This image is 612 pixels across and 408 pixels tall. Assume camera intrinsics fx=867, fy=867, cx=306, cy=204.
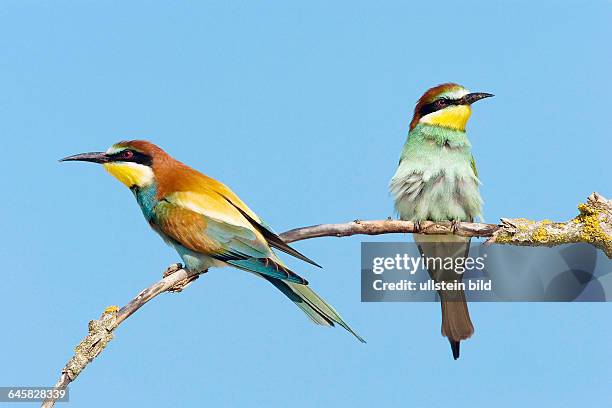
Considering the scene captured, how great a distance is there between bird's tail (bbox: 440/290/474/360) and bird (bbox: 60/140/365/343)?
3.25 ft

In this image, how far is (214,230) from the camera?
387 centimetres

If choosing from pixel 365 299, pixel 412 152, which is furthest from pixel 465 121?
pixel 365 299

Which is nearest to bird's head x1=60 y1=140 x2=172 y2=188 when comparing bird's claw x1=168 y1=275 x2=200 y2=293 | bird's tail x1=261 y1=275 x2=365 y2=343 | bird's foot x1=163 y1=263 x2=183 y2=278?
bird's foot x1=163 y1=263 x2=183 y2=278

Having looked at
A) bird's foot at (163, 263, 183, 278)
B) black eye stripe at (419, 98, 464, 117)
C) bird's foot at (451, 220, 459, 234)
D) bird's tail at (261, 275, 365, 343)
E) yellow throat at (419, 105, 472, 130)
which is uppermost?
black eye stripe at (419, 98, 464, 117)

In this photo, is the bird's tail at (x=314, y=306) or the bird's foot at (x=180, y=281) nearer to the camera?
the bird's tail at (x=314, y=306)

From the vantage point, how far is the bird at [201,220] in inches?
147

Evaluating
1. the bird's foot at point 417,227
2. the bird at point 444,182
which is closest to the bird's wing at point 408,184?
the bird at point 444,182

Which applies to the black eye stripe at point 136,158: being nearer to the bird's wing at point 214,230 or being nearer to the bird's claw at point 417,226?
the bird's wing at point 214,230

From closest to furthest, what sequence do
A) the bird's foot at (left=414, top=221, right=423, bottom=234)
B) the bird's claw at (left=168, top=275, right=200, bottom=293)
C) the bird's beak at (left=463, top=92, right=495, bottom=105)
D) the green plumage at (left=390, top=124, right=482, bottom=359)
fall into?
the bird's claw at (left=168, top=275, right=200, bottom=293)
the bird's foot at (left=414, top=221, right=423, bottom=234)
the green plumage at (left=390, top=124, right=482, bottom=359)
the bird's beak at (left=463, top=92, right=495, bottom=105)

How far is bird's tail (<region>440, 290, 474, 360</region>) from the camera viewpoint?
446 cm

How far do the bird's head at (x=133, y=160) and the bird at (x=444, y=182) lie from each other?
123cm

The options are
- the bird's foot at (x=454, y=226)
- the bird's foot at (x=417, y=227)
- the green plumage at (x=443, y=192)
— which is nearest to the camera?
the bird's foot at (x=454, y=226)

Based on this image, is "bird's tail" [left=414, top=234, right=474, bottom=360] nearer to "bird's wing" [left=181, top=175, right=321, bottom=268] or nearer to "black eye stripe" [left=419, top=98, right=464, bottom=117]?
"black eye stripe" [left=419, top=98, right=464, bottom=117]

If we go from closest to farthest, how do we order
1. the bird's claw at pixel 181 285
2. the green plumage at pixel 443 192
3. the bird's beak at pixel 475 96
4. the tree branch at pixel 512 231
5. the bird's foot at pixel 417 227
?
1. the tree branch at pixel 512 231
2. the bird's claw at pixel 181 285
3. the bird's foot at pixel 417 227
4. the green plumage at pixel 443 192
5. the bird's beak at pixel 475 96
